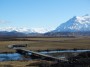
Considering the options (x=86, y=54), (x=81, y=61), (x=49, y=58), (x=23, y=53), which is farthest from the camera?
(x=23, y=53)

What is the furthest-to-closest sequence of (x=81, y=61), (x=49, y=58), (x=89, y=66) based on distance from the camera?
(x=49, y=58) < (x=81, y=61) < (x=89, y=66)

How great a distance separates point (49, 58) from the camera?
203ft

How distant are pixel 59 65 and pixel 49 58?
18.0m

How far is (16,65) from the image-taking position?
49656 mm

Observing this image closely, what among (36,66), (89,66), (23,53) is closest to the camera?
(89,66)

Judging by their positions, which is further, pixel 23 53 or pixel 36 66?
pixel 23 53

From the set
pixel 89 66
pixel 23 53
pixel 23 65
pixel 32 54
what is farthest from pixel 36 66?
pixel 23 53

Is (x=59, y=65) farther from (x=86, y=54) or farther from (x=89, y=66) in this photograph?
(x=86, y=54)

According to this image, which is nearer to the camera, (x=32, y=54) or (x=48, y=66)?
(x=48, y=66)

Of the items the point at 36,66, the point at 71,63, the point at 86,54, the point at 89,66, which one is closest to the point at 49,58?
the point at 86,54

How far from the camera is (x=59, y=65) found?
44.0m

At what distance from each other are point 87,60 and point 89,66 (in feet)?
11.9

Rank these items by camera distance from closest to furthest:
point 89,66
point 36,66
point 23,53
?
1. point 89,66
2. point 36,66
3. point 23,53

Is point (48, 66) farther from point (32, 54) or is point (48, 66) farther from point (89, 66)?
point (32, 54)
